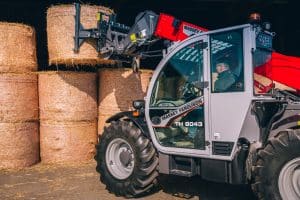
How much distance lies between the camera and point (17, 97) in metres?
7.48

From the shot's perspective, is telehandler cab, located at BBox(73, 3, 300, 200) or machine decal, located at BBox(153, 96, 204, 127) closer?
telehandler cab, located at BBox(73, 3, 300, 200)

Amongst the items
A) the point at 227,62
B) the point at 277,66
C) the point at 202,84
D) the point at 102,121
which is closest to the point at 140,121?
the point at 202,84

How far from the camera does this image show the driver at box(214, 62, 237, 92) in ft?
15.1

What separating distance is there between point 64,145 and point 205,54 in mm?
3939

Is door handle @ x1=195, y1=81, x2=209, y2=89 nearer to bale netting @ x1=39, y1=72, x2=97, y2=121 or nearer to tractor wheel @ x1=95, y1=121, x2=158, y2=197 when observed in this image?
tractor wheel @ x1=95, y1=121, x2=158, y2=197

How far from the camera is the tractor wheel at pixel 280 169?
13.8 ft

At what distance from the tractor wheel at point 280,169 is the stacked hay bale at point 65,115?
4282 mm

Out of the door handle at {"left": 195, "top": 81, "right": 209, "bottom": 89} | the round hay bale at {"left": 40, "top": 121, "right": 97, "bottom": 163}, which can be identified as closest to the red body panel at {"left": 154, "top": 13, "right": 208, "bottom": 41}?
the door handle at {"left": 195, "top": 81, "right": 209, "bottom": 89}

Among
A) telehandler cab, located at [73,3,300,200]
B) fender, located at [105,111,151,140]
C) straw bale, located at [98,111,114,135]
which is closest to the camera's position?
telehandler cab, located at [73,3,300,200]

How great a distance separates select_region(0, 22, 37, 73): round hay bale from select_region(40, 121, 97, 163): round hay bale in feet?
A: 4.04

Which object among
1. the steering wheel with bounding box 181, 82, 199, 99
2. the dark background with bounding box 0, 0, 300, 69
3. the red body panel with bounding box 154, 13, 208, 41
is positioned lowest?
the steering wheel with bounding box 181, 82, 199, 99

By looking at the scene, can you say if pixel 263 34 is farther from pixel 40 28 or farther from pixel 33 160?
pixel 40 28

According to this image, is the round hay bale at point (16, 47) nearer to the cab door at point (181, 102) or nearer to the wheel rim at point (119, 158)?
the wheel rim at point (119, 158)

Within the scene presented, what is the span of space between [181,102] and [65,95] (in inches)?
127
